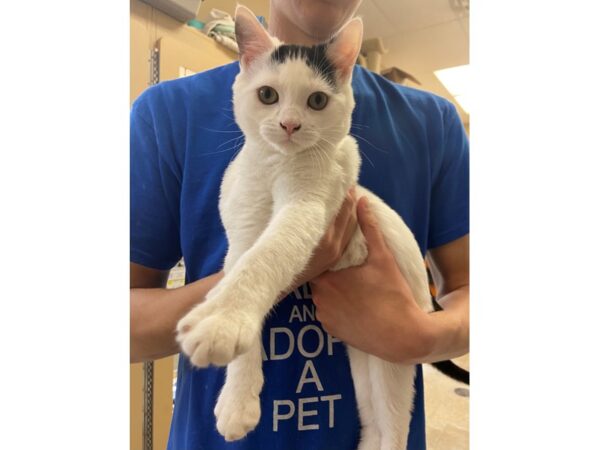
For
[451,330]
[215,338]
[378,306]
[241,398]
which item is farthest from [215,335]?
[451,330]

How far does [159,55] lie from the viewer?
566mm

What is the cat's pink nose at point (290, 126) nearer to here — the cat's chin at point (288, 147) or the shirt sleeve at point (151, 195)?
the cat's chin at point (288, 147)

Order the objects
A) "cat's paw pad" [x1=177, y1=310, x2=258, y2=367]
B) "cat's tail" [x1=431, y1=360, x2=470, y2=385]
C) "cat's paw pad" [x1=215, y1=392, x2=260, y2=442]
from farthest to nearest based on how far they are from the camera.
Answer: "cat's tail" [x1=431, y1=360, x2=470, y2=385] → "cat's paw pad" [x1=215, y1=392, x2=260, y2=442] → "cat's paw pad" [x1=177, y1=310, x2=258, y2=367]

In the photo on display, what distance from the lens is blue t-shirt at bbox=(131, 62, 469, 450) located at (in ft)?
1.90

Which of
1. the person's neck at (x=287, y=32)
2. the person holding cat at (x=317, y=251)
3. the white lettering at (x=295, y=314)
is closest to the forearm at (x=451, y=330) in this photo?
the person holding cat at (x=317, y=251)

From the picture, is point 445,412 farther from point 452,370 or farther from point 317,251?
point 317,251

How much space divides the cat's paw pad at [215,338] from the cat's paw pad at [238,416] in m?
0.17

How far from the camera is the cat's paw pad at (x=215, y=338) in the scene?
373mm

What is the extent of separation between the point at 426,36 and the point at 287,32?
0.71 feet

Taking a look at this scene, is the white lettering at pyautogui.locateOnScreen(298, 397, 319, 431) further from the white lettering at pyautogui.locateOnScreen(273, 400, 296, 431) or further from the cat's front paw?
the cat's front paw

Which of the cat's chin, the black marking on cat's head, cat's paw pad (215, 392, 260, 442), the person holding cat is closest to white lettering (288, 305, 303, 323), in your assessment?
the person holding cat

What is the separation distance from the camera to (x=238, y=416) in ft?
1.72
